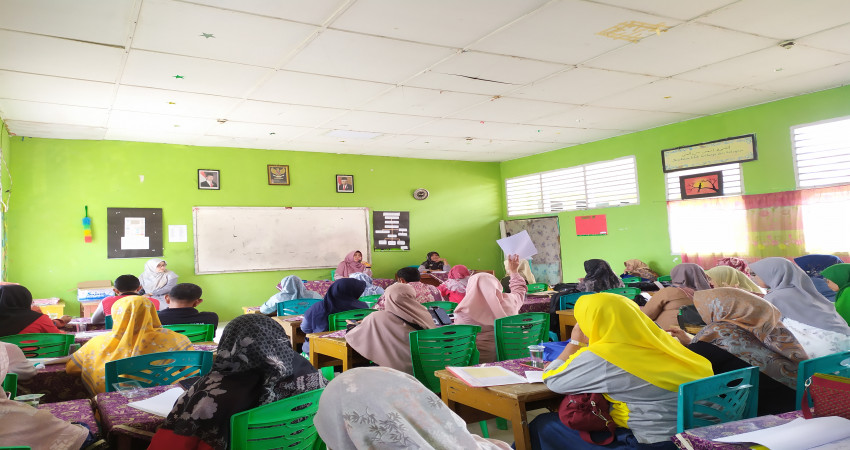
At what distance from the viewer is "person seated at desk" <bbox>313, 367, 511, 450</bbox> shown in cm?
131

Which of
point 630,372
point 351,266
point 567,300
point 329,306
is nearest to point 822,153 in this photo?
point 567,300

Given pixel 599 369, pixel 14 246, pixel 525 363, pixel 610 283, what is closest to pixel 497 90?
pixel 610 283

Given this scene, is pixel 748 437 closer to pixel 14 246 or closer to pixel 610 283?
pixel 610 283

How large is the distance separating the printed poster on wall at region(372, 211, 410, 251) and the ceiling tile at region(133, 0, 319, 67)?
5.65 meters

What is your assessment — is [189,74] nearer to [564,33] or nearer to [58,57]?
[58,57]

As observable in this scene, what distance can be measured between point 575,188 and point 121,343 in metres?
8.28

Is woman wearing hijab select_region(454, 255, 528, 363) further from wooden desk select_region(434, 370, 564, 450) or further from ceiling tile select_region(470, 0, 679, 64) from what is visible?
ceiling tile select_region(470, 0, 679, 64)

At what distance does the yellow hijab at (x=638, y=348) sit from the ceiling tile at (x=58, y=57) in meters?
4.22

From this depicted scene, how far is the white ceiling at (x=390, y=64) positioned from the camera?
13.0 ft

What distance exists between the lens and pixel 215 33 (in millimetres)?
4148

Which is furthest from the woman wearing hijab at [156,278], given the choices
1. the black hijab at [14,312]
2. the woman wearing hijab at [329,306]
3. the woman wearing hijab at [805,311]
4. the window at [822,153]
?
the window at [822,153]

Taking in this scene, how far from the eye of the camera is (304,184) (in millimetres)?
9508

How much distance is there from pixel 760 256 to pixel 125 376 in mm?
7542

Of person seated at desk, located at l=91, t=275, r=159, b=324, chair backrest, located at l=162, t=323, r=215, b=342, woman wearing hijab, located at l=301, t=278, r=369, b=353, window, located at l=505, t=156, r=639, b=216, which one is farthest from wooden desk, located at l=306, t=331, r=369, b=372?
window, located at l=505, t=156, r=639, b=216
